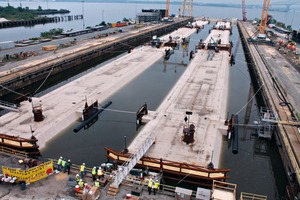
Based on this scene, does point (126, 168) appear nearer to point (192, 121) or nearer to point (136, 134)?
point (136, 134)

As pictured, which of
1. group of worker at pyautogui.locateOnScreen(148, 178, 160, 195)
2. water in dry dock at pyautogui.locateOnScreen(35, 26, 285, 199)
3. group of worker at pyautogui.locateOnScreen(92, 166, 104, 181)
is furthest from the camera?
water in dry dock at pyautogui.locateOnScreen(35, 26, 285, 199)

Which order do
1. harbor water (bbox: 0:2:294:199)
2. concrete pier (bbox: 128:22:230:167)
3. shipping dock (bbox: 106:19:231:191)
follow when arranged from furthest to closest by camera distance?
1. concrete pier (bbox: 128:22:230:167)
2. harbor water (bbox: 0:2:294:199)
3. shipping dock (bbox: 106:19:231:191)

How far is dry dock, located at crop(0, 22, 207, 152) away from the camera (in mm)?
35250

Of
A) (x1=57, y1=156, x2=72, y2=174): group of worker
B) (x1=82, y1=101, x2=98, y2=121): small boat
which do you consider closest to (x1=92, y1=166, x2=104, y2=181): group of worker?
(x1=57, y1=156, x2=72, y2=174): group of worker

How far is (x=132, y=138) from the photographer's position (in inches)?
1431

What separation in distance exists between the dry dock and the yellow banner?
10325mm

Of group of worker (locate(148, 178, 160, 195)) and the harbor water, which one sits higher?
group of worker (locate(148, 178, 160, 195))

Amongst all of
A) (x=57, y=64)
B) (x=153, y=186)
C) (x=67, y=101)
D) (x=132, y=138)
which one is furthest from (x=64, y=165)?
(x=57, y=64)

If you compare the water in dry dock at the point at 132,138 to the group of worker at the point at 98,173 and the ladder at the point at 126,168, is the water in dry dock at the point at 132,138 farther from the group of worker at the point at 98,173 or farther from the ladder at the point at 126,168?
the group of worker at the point at 98,173

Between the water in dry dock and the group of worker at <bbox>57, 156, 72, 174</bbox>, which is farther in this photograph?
the water in dry dock

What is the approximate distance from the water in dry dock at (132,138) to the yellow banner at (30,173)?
299 inches

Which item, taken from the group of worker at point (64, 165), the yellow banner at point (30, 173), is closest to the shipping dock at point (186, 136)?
the group of worker at point (64, 165)

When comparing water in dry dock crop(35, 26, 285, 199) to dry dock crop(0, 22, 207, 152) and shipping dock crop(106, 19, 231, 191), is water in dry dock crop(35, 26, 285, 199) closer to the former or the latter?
dry dock crop(0, 22, 207, 152)

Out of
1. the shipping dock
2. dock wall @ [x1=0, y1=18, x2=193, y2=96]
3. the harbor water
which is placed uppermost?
dock wall @ [x1=0, y1=18, x2=193, y2=96]
